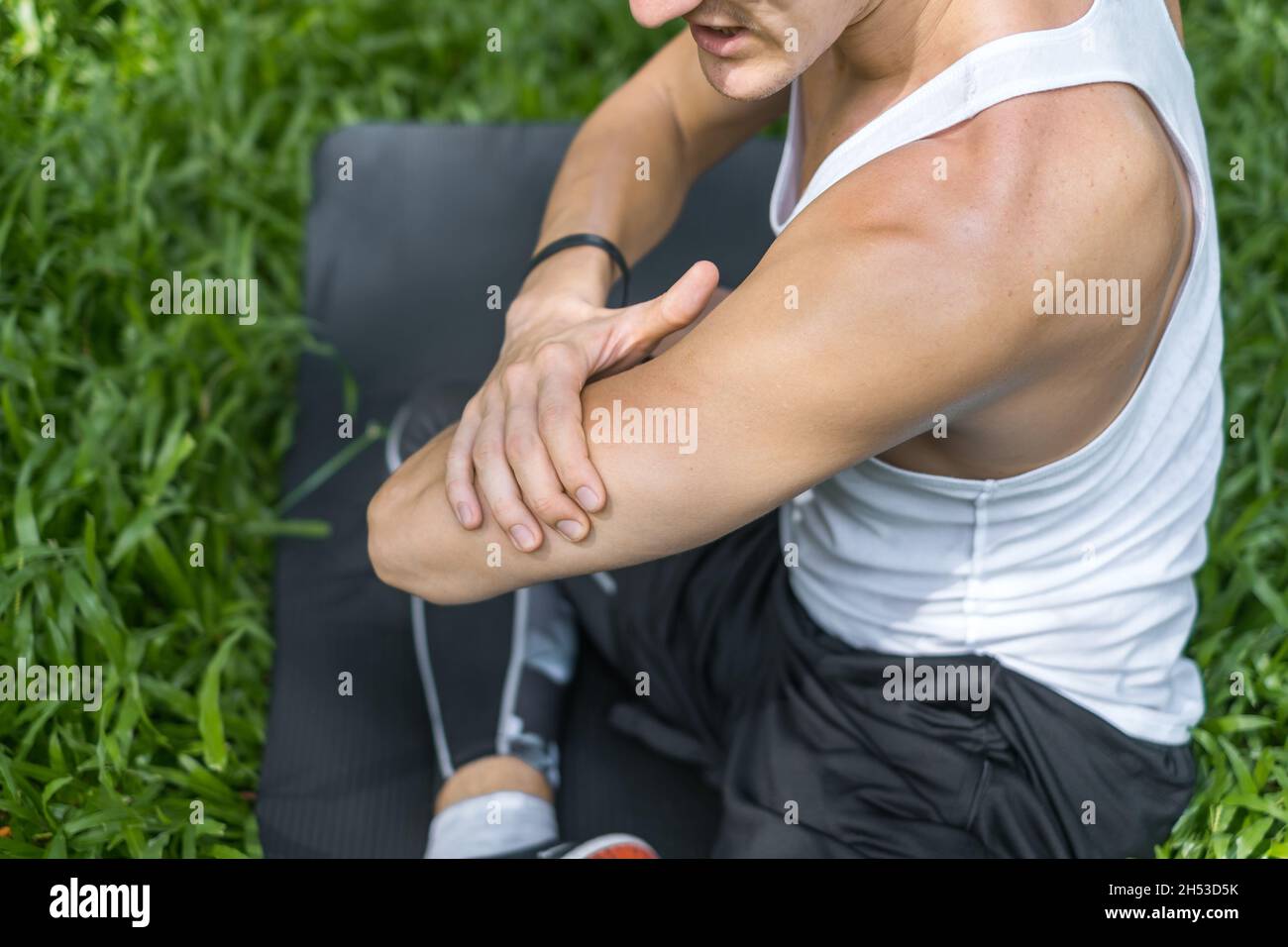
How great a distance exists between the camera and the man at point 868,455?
2.88ft

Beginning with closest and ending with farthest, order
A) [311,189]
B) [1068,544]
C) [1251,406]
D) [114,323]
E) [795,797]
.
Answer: [1068,544] < [795,797] < [1251,406] < [114,323] < [311,189]

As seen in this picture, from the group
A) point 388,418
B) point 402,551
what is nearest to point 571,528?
point 402,551

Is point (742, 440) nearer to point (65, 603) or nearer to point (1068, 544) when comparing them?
point (1068, 544)

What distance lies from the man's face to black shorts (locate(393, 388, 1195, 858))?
55 centimetres

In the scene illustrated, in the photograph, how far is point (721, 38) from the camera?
98 cm

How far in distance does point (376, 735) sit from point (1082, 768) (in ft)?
2.67

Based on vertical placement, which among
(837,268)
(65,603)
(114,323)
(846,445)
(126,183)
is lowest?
(65,603)

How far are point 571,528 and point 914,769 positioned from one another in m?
0.45

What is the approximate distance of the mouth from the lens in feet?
3.15

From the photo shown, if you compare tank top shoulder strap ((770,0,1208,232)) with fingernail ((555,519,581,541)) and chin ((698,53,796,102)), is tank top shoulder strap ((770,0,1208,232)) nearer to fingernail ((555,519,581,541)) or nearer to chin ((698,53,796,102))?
chin ((698,53,796,102))

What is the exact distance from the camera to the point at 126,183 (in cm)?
205

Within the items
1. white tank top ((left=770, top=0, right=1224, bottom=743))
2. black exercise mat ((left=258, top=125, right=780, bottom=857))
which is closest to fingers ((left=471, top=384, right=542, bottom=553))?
white tank top ((left=770, top=0, right=1224, bottom=743))

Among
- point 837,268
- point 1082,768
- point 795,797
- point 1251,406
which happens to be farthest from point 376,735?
point 1251,406

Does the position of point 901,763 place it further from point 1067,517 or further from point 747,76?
point 747,76
